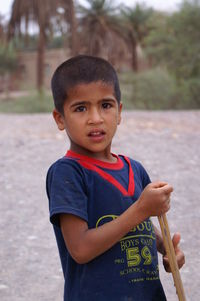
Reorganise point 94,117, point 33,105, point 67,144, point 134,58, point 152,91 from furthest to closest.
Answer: point 134,58, point 152,91, point 33,105, point 67,144, point 94,117

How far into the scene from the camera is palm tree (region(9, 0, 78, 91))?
1942cm

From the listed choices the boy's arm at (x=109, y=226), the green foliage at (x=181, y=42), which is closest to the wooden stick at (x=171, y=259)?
the boy's arm at (x=109, y=226)

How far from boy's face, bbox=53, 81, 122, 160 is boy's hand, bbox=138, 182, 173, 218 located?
0.21 m

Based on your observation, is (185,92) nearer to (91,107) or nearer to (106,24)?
(106,24)

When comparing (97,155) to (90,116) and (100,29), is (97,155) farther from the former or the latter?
(100,29)

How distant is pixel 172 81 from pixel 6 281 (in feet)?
60.9

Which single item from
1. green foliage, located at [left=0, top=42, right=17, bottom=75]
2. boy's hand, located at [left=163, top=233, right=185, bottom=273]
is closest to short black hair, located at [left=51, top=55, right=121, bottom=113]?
boy's hand, located at [left=163, top=233, right=185, bottom=273]

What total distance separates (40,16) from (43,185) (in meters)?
14.9

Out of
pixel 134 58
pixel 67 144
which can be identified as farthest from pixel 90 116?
pixel 134 58

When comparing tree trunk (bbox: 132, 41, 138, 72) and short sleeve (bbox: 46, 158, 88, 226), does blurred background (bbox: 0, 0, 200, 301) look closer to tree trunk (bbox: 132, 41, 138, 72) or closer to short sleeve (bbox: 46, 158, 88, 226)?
short sleeve (bbox: 46, 158, 88, 226)

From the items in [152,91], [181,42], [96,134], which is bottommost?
[152,91]

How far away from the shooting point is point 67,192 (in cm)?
139

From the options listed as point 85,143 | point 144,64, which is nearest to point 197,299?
point 85,143

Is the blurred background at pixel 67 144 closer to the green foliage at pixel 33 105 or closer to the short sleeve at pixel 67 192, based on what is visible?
the green foliage at pixel 33 105
